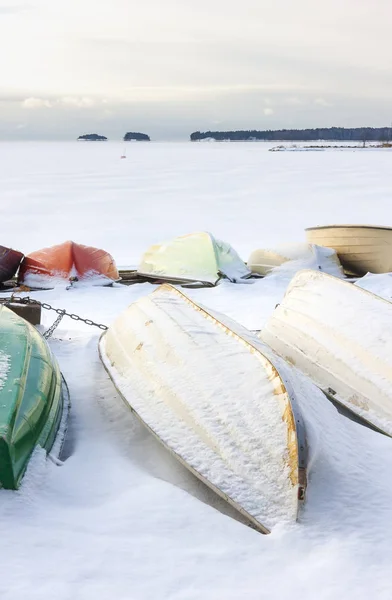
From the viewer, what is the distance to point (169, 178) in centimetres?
3216

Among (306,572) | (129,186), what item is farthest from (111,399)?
(129,186)

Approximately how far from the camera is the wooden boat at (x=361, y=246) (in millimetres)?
8320

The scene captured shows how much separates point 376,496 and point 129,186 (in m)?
25.6

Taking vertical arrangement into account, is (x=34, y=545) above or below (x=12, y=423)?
below

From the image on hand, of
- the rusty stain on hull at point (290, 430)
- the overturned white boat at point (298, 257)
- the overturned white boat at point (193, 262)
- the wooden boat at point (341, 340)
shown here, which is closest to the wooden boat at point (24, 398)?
the rusty stain on hull at point (290, 430)

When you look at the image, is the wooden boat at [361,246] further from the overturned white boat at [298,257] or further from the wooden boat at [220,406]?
the wooden boat at [220,406]

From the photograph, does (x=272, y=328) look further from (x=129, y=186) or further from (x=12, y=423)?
(x=129, y=186)

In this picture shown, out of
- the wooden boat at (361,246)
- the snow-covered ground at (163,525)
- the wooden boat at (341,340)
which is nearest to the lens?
the snow-covered ground at (163,525)

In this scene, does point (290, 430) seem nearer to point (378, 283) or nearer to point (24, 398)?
point (24, 398)

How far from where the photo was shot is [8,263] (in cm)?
786

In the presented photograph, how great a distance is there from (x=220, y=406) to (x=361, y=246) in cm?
601

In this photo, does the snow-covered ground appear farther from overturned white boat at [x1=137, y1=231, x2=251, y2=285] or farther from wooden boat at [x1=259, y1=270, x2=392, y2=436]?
overturned white boat at [x1=137, y1=231, x2=251, y2=285]

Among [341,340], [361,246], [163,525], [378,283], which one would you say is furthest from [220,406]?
[361,246]

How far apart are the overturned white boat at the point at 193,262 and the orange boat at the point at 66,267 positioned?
1.93ft
